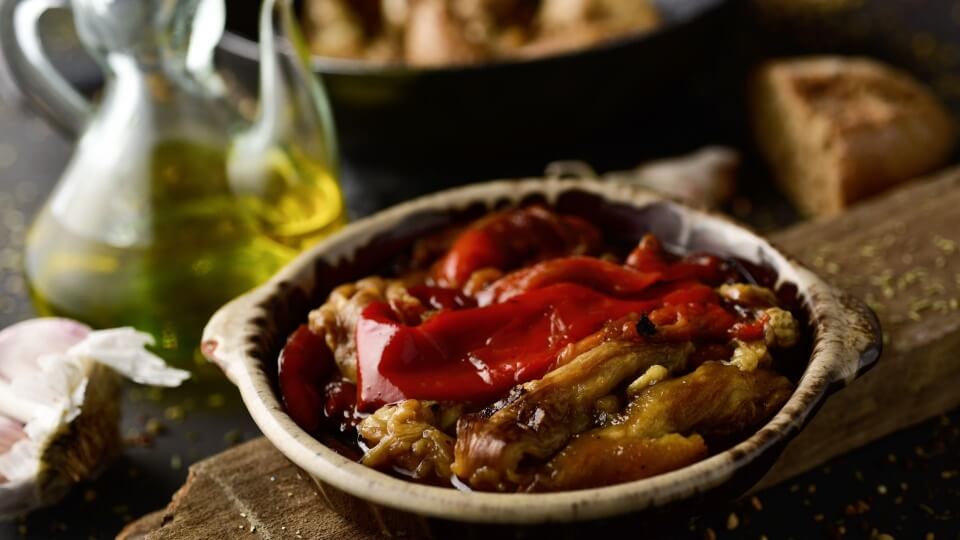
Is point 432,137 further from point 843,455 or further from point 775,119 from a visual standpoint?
point 843,455

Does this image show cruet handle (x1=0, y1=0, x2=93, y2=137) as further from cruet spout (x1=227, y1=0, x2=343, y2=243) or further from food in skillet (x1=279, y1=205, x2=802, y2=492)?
food in skillet (x1=279, y1=205, x2=802, y2=492)

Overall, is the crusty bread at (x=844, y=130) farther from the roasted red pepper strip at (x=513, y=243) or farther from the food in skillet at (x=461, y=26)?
the roasted red pepper strip at (x=513, y=243)

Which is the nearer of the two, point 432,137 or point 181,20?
point 181,20

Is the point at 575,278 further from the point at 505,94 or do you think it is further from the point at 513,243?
the point at 505,94

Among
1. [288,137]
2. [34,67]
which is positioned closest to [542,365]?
[288,137]

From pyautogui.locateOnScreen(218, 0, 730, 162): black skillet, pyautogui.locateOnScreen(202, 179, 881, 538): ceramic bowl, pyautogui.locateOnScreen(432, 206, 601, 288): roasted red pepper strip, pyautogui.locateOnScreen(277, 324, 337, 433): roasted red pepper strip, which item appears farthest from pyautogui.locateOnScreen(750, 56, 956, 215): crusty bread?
pyautogui.locateOnScreen(277, 324, 337, 433): roasted red pepper strip

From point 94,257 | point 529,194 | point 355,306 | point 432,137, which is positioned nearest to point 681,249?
point 529,194
